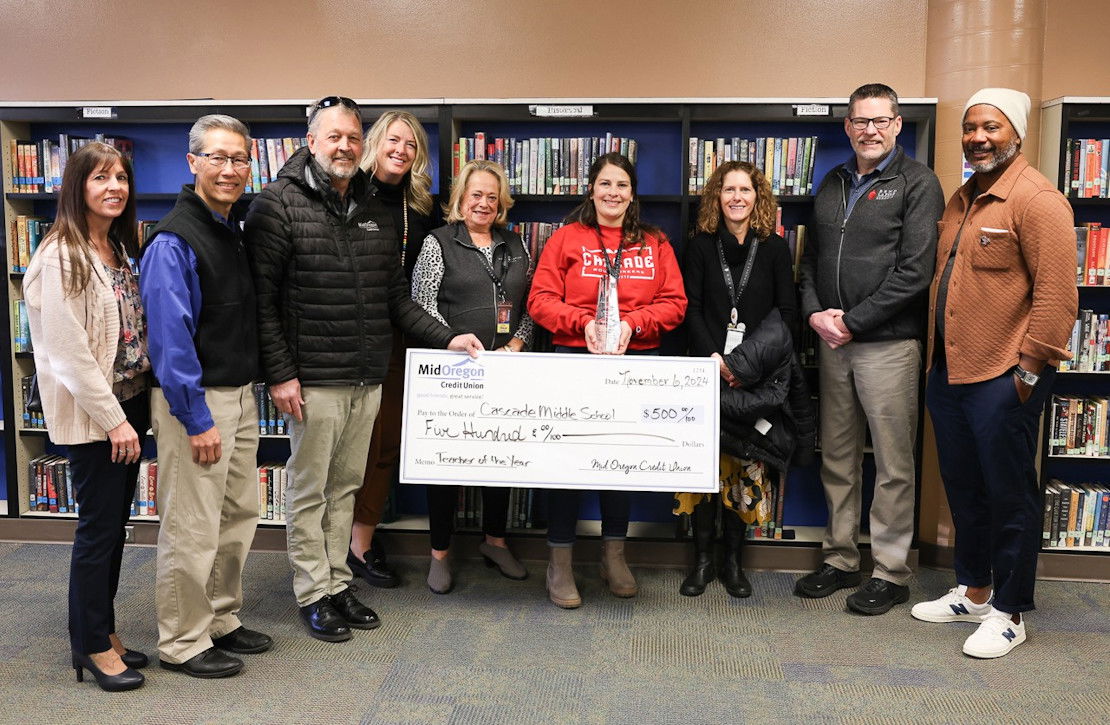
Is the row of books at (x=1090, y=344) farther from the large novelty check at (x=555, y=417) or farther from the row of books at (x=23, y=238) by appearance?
the row of books at (x=23, y=238)

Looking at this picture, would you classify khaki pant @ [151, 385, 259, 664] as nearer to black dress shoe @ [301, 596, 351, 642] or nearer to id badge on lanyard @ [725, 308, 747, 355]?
black dress shoe @ [301, 596, 351, 642]

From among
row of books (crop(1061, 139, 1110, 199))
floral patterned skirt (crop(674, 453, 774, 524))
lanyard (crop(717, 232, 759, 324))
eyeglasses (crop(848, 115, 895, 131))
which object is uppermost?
eyeglasses (crop(848, 115, 895, 131))

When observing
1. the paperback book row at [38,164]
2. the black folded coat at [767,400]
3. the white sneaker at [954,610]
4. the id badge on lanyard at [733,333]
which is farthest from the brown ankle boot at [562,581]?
the paperback book row at [38,164]

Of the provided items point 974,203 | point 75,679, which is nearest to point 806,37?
point 974,203

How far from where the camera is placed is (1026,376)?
294 cm

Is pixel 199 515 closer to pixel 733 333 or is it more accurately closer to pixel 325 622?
pixel 325 622

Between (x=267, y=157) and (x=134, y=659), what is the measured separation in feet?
7.28

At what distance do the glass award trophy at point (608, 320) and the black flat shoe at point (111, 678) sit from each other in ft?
6.35

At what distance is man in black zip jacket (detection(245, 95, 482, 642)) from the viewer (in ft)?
9.62

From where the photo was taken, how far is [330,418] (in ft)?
10.0

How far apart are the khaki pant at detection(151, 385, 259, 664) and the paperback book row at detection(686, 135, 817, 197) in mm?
2164

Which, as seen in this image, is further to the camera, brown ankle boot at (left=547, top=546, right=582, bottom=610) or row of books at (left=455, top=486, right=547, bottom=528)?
row of books at (left=455, top=486, right=547, bottom=528)

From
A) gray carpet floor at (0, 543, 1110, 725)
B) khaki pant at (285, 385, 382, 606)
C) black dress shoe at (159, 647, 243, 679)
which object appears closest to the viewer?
gray carpet floor at (0, 543, 1110, 725)

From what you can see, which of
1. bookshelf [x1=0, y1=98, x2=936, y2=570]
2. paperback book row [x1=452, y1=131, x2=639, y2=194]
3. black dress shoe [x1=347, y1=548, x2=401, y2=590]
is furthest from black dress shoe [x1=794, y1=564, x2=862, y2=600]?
paperback book row [x1=452, y1=131, x2=639, y2=194]
